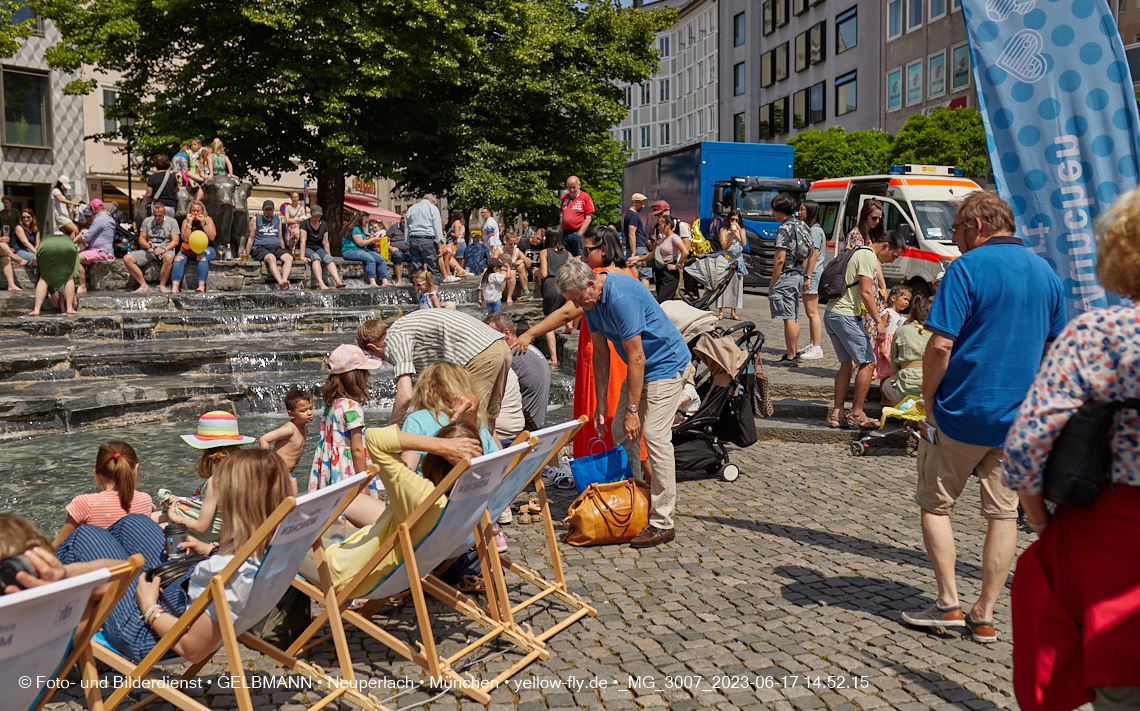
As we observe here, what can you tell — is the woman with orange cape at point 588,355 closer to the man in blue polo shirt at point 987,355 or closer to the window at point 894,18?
the man in blue polo shirt at point 987,355

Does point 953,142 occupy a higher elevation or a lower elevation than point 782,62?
lower

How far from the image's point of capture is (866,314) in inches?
359

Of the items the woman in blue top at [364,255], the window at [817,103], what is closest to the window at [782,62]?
the window at [817,103]

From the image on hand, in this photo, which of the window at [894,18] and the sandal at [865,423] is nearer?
the sandal at [865,423]

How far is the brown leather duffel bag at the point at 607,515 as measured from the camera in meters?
5.93

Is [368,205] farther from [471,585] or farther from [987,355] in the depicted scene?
[987,355]

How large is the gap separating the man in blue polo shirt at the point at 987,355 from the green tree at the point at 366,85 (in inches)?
831

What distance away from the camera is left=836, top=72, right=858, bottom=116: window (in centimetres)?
4528

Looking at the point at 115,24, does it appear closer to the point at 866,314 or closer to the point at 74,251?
the point at 74,251

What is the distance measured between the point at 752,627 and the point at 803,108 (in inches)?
1994

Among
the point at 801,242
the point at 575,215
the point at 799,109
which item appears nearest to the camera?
the point at 801,242

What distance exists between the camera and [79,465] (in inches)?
346

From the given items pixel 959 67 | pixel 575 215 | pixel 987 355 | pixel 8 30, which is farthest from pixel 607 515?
pixel 959 67

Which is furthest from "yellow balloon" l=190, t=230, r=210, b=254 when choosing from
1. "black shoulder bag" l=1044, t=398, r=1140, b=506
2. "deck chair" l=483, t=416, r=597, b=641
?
"black shoulder bag" l=1044, t=398, r=1140, b=506
